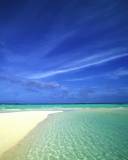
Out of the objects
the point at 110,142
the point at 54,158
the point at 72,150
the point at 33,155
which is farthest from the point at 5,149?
the point at 110,142

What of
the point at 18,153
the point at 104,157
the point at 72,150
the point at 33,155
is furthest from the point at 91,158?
the point at 18,153

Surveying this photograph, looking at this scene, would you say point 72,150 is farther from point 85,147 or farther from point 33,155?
point 33,155

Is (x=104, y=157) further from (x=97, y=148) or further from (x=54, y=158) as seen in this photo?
(x=54, y=158)

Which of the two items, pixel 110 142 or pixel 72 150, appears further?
pixel 110 142

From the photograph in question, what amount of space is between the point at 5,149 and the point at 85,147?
399 cm

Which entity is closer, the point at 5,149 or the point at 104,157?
the point at 104,157

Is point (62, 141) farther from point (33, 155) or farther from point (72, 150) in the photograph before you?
point (33, 155)

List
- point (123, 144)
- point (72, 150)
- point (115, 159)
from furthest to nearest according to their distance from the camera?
point (123, 144)
point (72, 150)
point (115, 159)

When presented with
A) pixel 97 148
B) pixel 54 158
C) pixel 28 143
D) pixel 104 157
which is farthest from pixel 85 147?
pixel 28 143

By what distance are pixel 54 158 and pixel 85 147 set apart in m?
2.38

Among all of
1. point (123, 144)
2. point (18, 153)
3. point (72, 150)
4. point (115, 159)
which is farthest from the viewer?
point (123, 144)

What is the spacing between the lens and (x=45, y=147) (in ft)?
33.2

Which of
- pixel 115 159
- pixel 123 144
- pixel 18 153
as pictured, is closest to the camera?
pixel 115 159

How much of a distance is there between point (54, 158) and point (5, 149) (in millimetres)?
2551
